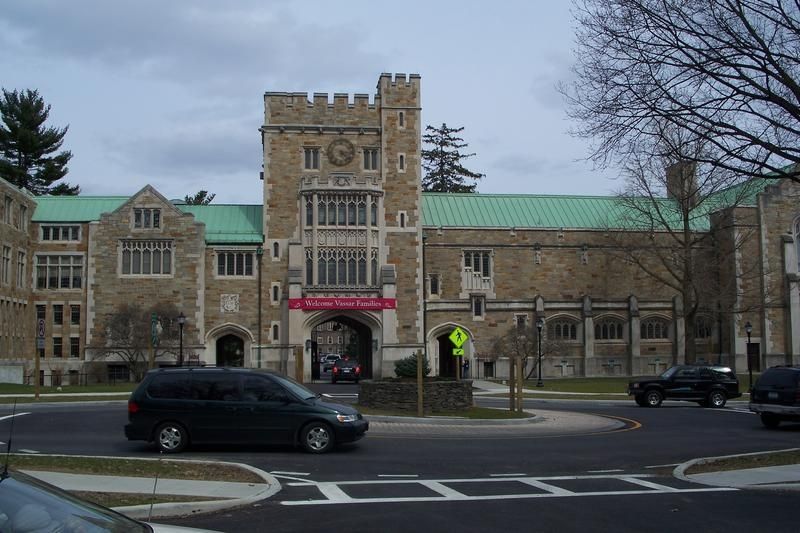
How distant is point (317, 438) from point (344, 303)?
114 feet

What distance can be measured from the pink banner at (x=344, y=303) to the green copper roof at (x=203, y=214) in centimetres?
509

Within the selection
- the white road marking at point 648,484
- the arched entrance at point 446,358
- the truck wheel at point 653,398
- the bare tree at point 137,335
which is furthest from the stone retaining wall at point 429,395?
the arched entrance at point 446,358

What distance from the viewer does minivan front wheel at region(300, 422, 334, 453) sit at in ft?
53.5

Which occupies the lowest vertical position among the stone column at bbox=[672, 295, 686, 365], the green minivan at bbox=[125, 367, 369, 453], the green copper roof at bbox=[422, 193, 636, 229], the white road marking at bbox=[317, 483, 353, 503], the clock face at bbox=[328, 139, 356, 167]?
the white road marking at bbox=[317, 483, 353, 503]

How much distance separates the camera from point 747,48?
15641 millimetres

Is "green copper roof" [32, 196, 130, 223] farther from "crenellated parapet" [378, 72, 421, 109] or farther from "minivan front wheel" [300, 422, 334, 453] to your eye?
"minivan front wheel" [300, 422, 334, 453]

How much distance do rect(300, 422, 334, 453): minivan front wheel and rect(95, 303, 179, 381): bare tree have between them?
110ft

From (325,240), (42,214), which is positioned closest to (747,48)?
(325,240)

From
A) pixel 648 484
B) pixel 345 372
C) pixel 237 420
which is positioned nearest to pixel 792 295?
pixel 345 372

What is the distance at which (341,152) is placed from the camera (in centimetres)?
5384

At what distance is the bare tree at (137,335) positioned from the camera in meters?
48.7

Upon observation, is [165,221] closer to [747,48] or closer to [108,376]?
[108,376]

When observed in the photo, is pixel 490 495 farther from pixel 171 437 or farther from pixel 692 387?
pixel 692 387

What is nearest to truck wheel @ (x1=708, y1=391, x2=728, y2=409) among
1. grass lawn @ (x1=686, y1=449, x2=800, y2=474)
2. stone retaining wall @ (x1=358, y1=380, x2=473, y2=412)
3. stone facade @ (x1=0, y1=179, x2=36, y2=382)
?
stone retaining wall @ (x1=358, y1=380, x2=473, y2=412)
